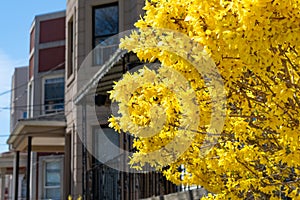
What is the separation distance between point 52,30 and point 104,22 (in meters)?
7.67

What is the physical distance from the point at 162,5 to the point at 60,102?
53.7 feet

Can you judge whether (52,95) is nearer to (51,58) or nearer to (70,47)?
(51,58)

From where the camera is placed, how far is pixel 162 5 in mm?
4164

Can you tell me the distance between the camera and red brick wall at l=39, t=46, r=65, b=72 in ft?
68.4

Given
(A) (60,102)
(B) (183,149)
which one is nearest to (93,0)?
(A) (60,102)

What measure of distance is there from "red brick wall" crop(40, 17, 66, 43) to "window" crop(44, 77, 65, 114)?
5.45ft

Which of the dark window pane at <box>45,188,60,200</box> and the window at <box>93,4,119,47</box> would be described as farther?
the dark window pane at <box>45,188,60,200</box>

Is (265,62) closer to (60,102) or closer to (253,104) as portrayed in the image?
(253,104)

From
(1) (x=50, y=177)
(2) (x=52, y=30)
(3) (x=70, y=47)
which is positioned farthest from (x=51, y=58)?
(3) (x=70, y=47)

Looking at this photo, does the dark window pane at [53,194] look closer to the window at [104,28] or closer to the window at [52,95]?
the window at [52,95]

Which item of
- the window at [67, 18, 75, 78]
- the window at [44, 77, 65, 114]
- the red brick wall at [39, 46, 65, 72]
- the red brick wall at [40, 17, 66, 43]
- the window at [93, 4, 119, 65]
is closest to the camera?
the window at [93, 4, 119, 65]

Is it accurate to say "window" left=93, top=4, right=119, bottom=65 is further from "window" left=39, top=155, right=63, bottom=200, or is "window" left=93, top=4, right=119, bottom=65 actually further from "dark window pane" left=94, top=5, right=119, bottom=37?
"window" left=39, top=155, right=63, bottom=200

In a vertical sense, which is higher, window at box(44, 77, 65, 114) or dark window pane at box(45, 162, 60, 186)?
window at box(44, 77, 65, 114)

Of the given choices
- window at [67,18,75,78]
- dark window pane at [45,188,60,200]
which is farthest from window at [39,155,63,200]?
window at [67,18,75,78]
